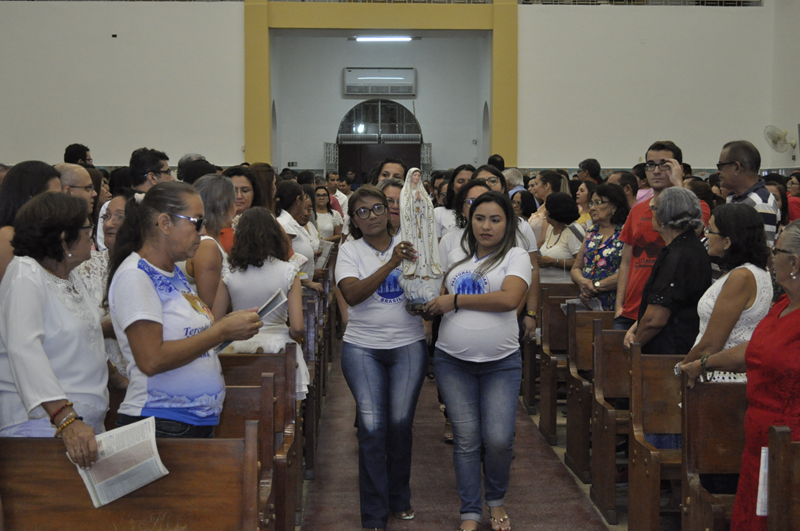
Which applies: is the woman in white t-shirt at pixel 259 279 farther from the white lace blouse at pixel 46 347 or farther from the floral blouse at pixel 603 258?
the floral blouse at pixel 603 258

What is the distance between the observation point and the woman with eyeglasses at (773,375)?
8.10 ft

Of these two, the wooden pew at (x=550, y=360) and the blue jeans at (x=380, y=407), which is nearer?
the blue jeans at (x=380, y=407)

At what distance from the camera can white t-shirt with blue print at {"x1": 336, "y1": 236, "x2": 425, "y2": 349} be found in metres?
3.51

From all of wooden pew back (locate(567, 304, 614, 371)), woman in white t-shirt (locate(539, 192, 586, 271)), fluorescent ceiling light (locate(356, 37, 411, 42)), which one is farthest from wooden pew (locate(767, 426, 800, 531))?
fluorescent ceiling light (locate(356, 37, 411, 42))

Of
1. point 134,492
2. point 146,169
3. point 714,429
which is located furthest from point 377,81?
point 134,492

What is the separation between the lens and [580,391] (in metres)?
4.35

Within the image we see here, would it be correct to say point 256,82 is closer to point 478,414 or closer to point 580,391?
point 580,391

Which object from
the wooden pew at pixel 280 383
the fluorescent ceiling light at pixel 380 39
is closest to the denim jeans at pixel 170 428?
the wooden pew at pixel 280 383

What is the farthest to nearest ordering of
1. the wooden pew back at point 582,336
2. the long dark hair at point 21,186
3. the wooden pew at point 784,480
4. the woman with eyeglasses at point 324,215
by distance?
the woman with eyeglasses at point 324,215, the wooden pew back at point 582,336, the long dark hair at point 21,186, the wooden pew at point 784,480

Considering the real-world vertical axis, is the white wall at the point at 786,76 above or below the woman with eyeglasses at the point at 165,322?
above

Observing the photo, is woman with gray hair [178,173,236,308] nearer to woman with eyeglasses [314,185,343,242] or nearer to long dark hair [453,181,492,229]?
long dark hair [453,181,492,229]

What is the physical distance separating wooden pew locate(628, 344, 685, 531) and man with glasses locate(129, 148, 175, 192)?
3.07 m

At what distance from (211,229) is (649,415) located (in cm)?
223

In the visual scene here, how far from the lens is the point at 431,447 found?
16.2 ft
